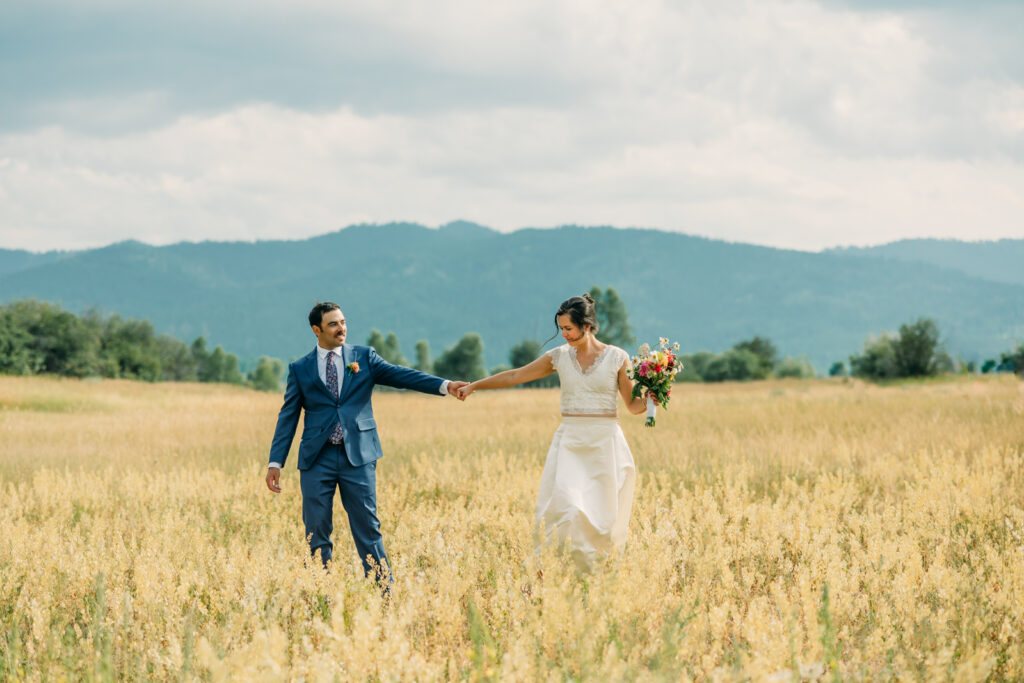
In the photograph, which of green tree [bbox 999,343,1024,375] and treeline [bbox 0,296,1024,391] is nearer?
treeline [bbox 0,296,1024,391]

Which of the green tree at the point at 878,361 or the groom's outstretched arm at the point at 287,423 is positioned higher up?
the green tree at the point at 878,361

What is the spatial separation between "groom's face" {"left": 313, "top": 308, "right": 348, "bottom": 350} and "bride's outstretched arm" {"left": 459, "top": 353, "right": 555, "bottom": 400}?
1.26 meters

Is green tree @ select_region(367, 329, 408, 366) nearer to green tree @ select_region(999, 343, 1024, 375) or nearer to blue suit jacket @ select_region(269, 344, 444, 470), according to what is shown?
green tree @ select_region(999, 343, 1024, 375)

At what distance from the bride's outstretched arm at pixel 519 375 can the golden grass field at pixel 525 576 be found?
124 cm

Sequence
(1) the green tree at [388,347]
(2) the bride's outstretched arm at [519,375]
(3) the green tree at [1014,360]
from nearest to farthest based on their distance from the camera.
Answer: (2) the bride's outstretched arm at [519,375], (3) the green tree at [1014,360], (1) the green tree at [388,347]

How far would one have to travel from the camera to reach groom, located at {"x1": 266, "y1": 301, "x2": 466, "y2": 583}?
6.06 metres

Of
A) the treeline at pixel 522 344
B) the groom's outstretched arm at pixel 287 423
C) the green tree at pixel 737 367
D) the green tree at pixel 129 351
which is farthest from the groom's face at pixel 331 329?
the green tree at pixel 737 367

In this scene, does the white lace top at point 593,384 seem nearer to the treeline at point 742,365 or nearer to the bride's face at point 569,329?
the bride's face at point 569,329

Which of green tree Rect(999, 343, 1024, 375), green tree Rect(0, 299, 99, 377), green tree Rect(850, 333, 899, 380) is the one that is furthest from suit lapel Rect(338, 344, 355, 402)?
green tree Rect(999, 343, 1024, 375)

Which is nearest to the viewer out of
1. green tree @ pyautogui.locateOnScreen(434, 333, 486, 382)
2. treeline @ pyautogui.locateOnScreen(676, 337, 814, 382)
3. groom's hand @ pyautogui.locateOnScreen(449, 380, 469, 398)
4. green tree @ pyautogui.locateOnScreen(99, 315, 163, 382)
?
groom's hand @ pyautogui.locateOnScreen(449, 380, 469, 398)

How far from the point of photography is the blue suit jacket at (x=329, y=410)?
6051 millimetres

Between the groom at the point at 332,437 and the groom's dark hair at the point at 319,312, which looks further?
the groom's dark hair at the point at 319,312

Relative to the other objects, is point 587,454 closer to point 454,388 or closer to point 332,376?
point 454,388

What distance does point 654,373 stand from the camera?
6.45 metres
